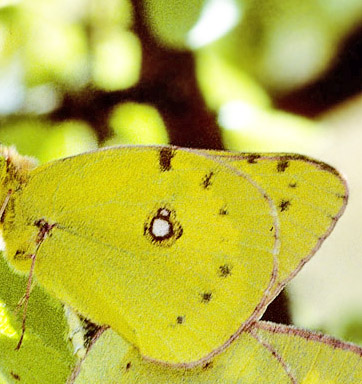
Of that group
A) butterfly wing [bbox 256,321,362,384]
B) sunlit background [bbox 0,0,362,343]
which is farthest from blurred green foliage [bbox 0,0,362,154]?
butterfly wing [bbox 256,321,362,384]

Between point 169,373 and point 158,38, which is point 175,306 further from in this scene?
point 158,38

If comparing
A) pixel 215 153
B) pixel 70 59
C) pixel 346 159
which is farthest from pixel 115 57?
pixel 346 159

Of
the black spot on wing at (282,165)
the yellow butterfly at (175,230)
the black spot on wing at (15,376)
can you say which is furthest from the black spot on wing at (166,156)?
the black spot on wing at (15,376)

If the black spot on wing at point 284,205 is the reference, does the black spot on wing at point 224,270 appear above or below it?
below

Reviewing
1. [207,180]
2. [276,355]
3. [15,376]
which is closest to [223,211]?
[207,180]

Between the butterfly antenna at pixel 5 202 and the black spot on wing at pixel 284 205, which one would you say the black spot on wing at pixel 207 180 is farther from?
the butterfly antenna at pixel 5 202

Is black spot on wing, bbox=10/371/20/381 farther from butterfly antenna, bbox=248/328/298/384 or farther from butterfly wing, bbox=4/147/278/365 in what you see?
butterfly antenna, bbox=248/328/298/384

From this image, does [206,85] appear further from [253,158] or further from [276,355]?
[276,355]
